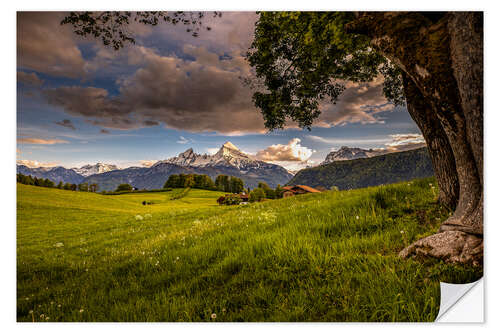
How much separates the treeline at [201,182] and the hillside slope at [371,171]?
2.93m

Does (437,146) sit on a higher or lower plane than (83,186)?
higher

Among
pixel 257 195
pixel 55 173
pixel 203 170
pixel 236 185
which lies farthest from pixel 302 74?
pixel 257 195

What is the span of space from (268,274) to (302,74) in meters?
5.87

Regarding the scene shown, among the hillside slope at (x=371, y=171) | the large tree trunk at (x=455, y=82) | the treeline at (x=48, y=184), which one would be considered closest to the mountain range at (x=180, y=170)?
the treeline at (x=48, y=184)

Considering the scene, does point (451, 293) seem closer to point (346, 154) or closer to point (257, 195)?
point (346, 154)

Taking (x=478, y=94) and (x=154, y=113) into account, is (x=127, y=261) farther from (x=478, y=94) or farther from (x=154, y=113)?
(x=478, y=94)

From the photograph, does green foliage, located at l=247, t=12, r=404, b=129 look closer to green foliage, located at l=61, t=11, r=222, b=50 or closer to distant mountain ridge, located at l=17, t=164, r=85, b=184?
green foliage, located at l=61, t=11, r=222, b=50

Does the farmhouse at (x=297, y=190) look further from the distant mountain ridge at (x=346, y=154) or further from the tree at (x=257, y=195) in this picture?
the distant mountain ridge at (x=346, y=154)

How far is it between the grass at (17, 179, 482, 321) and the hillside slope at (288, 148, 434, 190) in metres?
1.31

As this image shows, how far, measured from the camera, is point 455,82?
321cm

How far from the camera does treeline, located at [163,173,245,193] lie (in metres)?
8.94

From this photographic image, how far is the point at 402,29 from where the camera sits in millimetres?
3441

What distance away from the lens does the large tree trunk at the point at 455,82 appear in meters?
3.06
